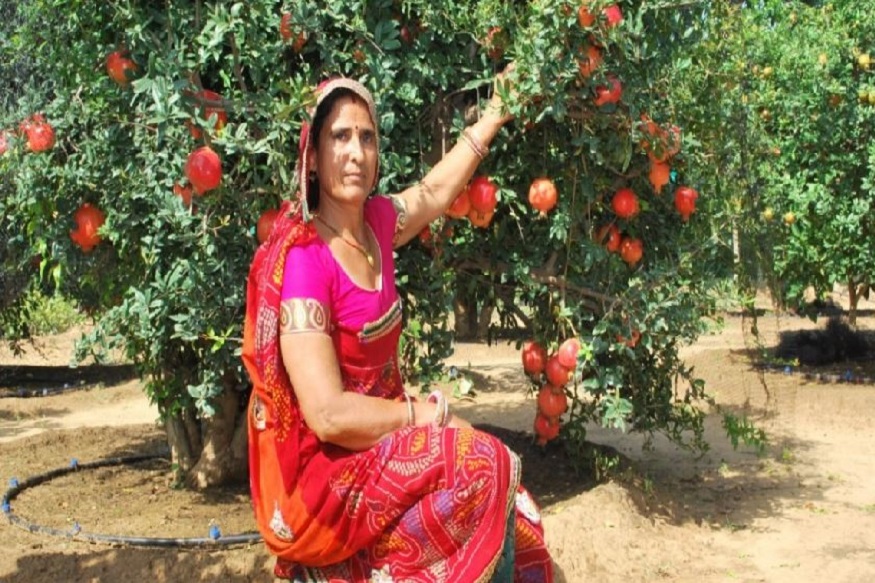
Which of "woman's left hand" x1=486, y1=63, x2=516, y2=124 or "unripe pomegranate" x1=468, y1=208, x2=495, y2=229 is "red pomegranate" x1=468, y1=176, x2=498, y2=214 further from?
"woman's left hand" x1=486, y1=63, x2=516, y2=124

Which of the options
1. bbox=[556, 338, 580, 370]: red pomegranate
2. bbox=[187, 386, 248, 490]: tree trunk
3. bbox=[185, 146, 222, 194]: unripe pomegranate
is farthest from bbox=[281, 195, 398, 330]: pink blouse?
bbox=[187, 386, 248, 490]: tree trunk

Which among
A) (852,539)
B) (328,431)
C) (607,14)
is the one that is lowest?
(852,539)

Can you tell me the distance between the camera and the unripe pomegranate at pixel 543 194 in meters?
4.48

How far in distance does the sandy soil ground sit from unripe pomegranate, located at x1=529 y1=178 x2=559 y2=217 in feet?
4.47

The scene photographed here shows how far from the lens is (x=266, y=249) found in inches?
112

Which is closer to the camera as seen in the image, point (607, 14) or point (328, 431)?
point (328, 431)

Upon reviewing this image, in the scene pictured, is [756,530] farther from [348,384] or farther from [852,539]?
[348,384]

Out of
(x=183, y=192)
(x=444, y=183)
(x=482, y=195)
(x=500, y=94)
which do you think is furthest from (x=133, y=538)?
(x=500, y=94)

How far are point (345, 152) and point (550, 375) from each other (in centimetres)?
222

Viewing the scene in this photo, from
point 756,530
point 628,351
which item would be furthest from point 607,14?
point 756,530

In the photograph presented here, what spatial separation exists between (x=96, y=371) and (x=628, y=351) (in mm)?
9046

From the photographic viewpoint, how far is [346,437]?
8.85 feet

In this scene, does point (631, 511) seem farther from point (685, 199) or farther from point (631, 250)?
point (685, 199)

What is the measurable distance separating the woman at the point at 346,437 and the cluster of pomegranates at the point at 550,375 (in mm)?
1839
